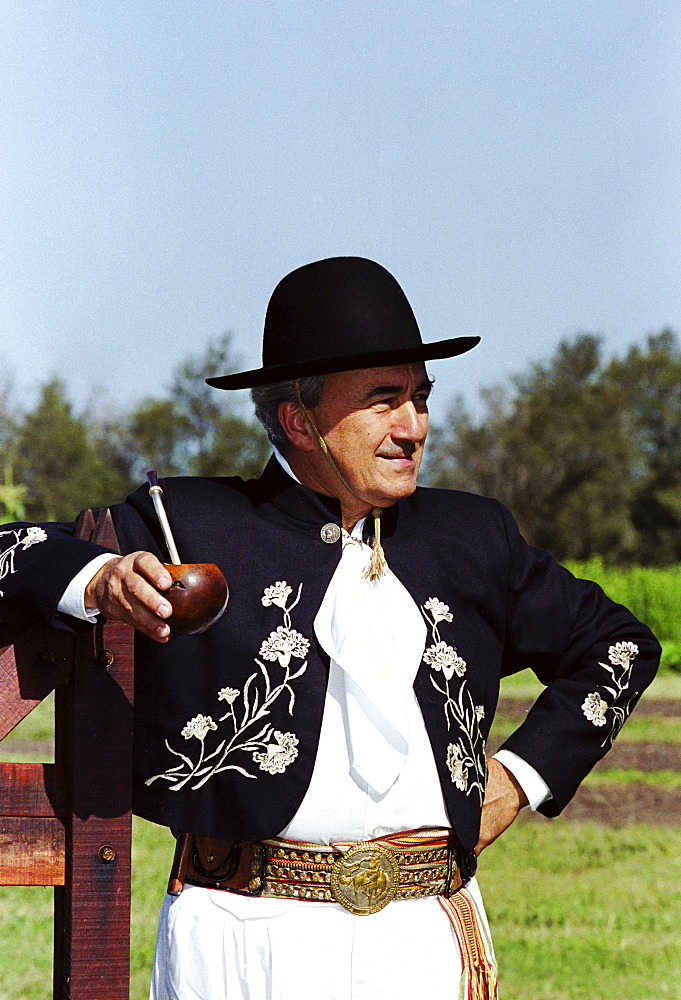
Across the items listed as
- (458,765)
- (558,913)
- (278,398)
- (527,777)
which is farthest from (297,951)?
(558,913)

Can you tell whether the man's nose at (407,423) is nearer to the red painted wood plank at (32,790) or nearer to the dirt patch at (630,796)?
the red painted wood plank at (32,790)

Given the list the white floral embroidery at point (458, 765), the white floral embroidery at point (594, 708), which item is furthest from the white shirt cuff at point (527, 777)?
the white floral embroidery at point (458, 765)

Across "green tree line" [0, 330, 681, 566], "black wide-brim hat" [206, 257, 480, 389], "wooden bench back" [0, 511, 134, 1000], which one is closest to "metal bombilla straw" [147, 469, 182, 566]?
"wooden bench back" [0, 511, 134, 1000]

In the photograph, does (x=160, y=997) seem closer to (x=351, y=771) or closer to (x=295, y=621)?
(x=351, y=771)

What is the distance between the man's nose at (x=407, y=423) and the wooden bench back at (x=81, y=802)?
645 mm

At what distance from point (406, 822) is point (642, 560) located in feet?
100.0

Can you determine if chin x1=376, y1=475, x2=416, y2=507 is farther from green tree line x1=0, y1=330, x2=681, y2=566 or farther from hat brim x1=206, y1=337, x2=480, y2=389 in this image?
green tree line x1=0, y1=330, x2=681, y2=566

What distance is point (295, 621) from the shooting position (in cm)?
256

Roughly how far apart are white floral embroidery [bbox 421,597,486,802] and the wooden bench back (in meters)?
0.62

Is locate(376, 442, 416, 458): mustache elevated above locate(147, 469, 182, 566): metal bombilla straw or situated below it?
above

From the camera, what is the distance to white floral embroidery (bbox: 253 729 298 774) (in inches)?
95.9

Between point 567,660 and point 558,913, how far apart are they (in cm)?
486

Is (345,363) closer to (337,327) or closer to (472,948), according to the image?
(337,327)

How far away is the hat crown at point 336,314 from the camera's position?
2586mm
